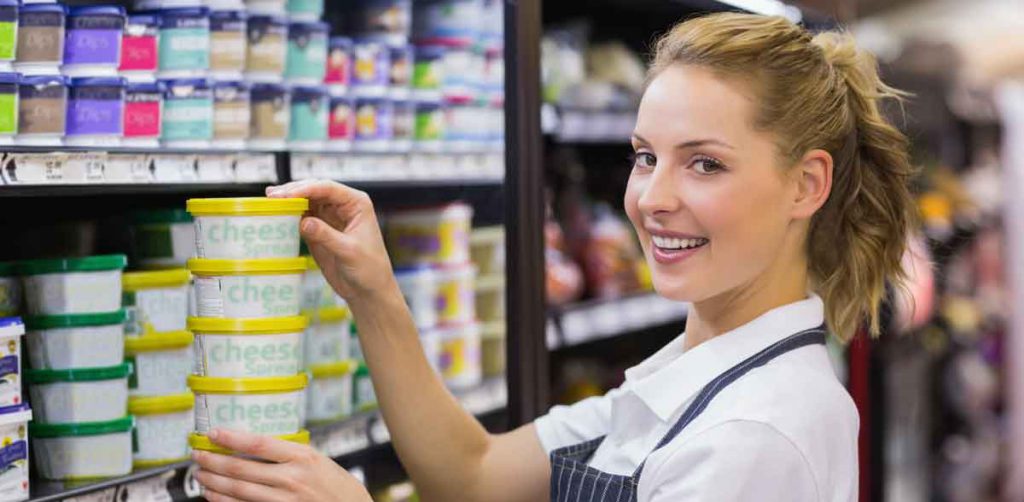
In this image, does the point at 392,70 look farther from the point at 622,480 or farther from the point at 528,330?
the point at 622,480

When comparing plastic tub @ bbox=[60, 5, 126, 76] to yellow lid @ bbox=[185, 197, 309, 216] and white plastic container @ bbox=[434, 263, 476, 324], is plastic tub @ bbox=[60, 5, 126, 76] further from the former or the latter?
white plastic container @ bbox=[434, 263, 476, 324]

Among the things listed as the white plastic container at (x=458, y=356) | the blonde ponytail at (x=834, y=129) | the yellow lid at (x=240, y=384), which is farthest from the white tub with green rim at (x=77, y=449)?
the blonde ponytail at (x=834, y=129)

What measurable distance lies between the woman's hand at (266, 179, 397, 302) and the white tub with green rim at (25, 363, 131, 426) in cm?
40

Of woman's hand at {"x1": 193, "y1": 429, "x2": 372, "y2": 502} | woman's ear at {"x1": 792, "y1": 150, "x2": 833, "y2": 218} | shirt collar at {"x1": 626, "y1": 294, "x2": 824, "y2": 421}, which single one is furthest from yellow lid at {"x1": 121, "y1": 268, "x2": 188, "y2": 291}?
woman's ear at {"x1": 792, "y1": 150, "x2": 833, "y2": 218}

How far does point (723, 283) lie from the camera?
1.76 m

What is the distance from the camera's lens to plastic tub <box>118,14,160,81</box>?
6.21ft

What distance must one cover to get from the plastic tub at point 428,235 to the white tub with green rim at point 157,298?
0.75 meters

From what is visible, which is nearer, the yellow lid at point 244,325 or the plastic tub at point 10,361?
the yellow lid at point 244,325

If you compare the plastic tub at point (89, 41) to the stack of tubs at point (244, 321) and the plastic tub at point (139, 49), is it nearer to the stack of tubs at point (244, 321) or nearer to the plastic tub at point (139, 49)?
the plastic tub at point (139, 49)

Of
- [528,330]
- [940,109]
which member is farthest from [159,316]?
[940,109]

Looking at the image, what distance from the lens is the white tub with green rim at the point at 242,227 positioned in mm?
1582

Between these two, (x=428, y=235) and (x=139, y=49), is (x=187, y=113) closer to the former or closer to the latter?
(x=139, y=49)

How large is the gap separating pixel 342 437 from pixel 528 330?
0.42 meters

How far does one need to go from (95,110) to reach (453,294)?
1.09 metres
